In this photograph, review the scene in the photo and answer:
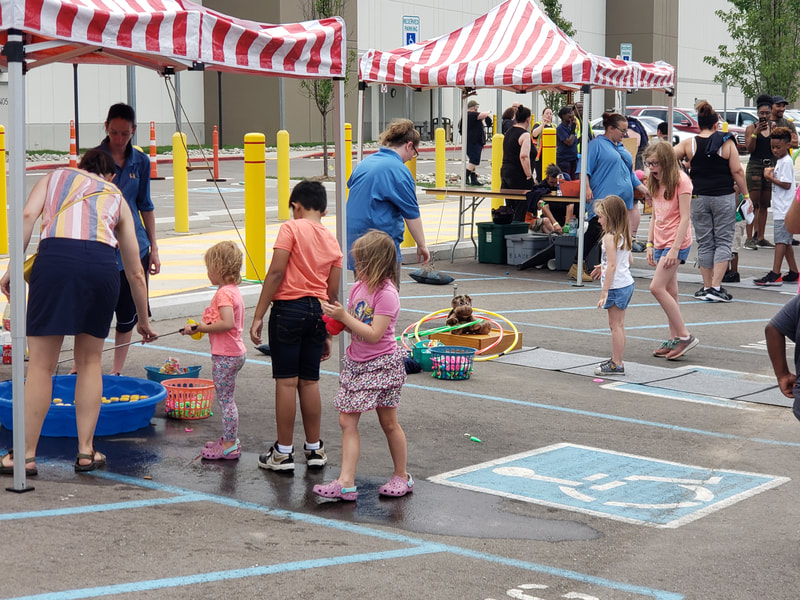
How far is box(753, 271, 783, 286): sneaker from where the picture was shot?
47.0 feet

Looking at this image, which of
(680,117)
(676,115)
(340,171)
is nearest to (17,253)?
(340,171)

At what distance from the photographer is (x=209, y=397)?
7.86 m

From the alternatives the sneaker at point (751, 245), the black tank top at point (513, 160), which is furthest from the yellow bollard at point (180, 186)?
the sneaker at point (751, 245)

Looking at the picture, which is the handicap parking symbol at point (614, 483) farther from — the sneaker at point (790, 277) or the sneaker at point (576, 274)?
the sneaker at point (790, 277)

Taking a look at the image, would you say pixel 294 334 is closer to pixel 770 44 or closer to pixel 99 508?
pixel 99 508

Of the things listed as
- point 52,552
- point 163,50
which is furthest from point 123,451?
point 163,50

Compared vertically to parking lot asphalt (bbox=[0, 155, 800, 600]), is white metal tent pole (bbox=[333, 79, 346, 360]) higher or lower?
higher

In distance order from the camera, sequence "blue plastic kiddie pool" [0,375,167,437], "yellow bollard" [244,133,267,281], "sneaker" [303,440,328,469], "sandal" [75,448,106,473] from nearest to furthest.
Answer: "sandal" [75,448,106,473] → "sneaker" [303,440,328,469] → "blue plastic kiddie pool" [0,375,167,437] → "yellow bollard" [244,133,267,281]

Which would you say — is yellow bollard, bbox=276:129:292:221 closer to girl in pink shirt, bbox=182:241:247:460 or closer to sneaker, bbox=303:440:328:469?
girl in pink shirt, bbox=182:241:247:460

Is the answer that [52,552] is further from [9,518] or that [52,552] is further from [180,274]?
[180,274]

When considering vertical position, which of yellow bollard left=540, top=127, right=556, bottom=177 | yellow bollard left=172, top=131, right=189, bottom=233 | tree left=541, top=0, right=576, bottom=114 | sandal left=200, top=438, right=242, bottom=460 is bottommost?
sandal left=200, top=438, right=242, bottom=460

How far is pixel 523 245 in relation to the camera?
16.0 metres

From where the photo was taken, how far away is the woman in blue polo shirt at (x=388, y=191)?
842 cm

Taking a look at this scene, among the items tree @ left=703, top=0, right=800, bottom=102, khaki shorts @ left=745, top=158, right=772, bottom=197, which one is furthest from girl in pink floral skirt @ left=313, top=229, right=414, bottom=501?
tree @ left=703, top=0, right=800, bottom=102
